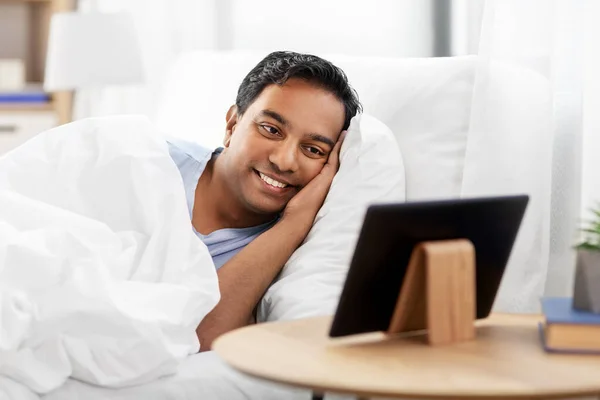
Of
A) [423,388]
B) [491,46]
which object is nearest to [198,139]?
[491,46]

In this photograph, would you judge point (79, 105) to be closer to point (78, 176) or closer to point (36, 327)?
point (78, 176)

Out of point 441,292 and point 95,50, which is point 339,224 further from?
point 95,50

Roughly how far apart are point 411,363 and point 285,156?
2.61 ft

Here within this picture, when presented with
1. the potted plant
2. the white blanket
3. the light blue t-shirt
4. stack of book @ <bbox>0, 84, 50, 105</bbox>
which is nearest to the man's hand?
the light blue t-shirt

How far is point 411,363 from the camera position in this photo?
1.23 m

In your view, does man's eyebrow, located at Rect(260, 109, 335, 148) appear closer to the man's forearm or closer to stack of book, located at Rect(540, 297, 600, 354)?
the man's forearm

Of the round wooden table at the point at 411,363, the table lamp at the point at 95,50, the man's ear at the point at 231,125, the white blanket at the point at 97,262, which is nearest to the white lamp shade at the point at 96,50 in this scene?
the table lamp at the point at 95,50

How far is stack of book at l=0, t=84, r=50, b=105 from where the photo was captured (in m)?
3.92

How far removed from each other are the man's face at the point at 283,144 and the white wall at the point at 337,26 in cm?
98

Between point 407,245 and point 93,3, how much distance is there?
289cm

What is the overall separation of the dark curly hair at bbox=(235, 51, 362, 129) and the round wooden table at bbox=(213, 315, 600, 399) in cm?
72

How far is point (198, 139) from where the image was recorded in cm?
239

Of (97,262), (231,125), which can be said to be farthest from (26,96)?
(97,262)

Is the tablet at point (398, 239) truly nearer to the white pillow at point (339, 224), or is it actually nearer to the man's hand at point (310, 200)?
the white pillow at point (339, 224)
